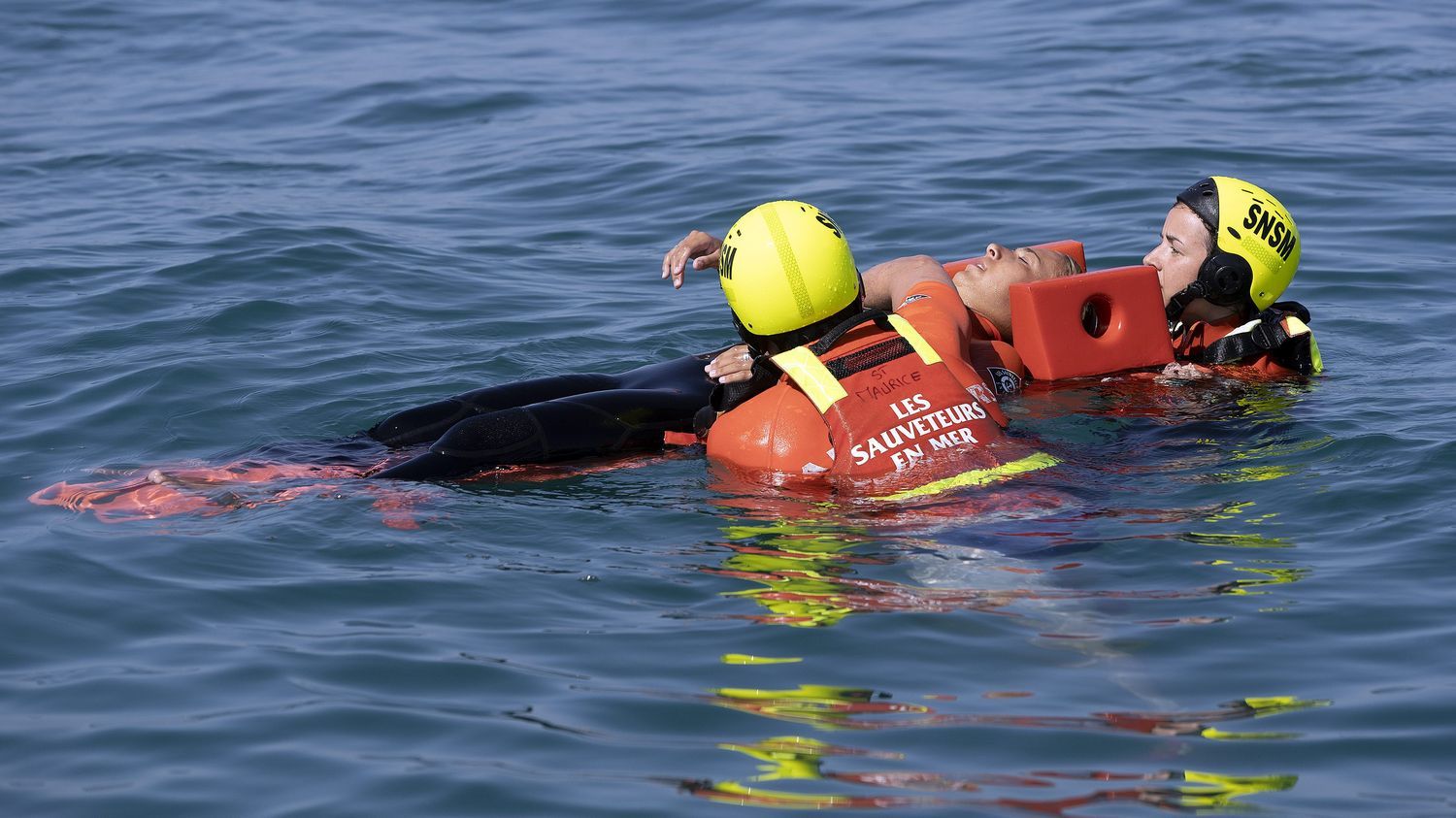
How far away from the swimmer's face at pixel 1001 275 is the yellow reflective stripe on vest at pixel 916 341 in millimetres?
1549

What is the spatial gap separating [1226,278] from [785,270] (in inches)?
103

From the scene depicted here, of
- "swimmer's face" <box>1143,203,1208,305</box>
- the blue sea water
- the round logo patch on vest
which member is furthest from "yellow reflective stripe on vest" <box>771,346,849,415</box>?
"swimmer's face" <box>1143,203,1208,305</box>

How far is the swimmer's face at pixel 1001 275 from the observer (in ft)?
26.0

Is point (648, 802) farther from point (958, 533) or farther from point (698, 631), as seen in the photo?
point (958, 533)

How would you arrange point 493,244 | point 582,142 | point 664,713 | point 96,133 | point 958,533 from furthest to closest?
point 96,133 → point 582,142 → point 493,244 → point 958,533 → point 664,713

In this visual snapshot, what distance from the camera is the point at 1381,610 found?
5.46 m

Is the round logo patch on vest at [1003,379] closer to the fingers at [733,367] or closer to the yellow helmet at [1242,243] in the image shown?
the yellow helmet at [1242,243]

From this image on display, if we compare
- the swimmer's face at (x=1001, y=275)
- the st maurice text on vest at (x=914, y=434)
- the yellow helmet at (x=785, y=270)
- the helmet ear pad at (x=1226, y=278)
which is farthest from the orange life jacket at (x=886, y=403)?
the helmet ear pad at (x=1226, y=278)

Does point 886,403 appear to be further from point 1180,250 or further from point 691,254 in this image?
point 1180,250

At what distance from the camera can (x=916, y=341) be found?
251 inches

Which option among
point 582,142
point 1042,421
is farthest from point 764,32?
point 1042,421

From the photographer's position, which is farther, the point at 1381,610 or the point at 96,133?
the point at 96,133

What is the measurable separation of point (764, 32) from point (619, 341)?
9.77 m

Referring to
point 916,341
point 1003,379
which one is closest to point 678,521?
point 916,341
